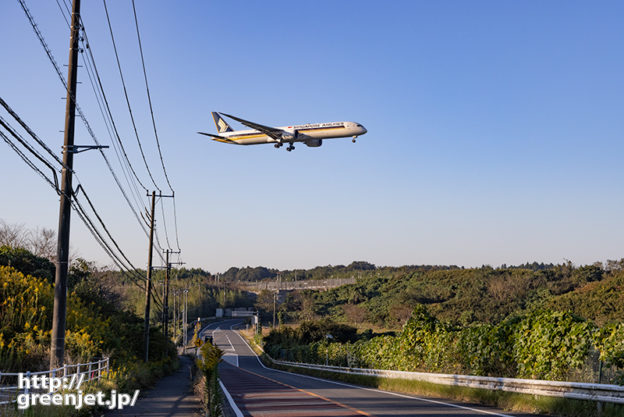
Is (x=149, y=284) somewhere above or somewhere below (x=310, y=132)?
below

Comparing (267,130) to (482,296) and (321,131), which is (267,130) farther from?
(482,296)

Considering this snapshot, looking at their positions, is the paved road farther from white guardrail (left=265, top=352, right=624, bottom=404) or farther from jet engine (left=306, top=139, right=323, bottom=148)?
jet engine (left=306, top=139, right=323, bottom=148)

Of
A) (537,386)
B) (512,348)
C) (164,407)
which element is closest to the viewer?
(537,386)

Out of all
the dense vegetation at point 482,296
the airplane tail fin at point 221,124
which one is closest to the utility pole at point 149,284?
the airplane tail fin at point 221,124

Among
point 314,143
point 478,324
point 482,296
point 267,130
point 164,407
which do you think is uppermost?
point 267,130

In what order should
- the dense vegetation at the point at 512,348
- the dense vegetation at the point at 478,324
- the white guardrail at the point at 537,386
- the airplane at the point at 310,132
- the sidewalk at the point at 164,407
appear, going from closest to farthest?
the white guardrail at the point at 537,386
the dense vegetation at the point at 512,348
the dense vegetation at the point at 478,324
the sidewalk at the point at 164,407
the airplane at the point at 310,132

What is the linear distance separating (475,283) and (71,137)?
74.8 meters

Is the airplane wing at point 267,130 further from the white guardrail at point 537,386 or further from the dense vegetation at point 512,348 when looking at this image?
the white guardrail at point 537,386

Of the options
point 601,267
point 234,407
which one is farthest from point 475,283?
point 234,407

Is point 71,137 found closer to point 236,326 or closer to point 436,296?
point 436,296

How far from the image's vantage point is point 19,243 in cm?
6962

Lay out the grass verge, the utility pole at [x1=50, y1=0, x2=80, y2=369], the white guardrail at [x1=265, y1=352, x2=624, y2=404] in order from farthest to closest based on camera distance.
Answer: the utility pole at [x1=50, y1=0, x2=80, y2=369], the grass verge, the white guardrail at [x1=265, y1=352, x2=624, y2=404]

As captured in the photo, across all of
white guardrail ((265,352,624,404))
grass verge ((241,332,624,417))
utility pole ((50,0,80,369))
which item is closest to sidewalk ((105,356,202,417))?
utility pole ((50,0,80,369))

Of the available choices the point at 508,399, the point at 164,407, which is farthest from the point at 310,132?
the point at 508,399
